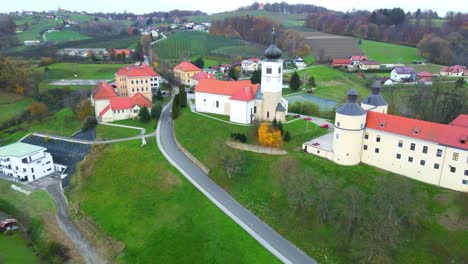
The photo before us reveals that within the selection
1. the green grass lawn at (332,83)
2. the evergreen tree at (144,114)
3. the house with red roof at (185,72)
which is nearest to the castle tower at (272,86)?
the evergreen tree at (144,114)

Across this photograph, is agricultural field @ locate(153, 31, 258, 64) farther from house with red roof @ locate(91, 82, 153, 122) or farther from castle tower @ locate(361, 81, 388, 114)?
castle tower @ locate(361, 81, 388, 114)

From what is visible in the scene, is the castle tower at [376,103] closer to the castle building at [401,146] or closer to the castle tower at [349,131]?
the castle building at [401,146]

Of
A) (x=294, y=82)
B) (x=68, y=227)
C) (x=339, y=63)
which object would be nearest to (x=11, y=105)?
(x=68, y=227)

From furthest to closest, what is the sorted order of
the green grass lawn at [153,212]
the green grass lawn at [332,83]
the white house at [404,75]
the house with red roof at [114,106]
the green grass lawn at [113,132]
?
the white house at [404,75] → the green grass lawn at [332,83] → the house with red roof at [114,106] → the green grass lawn at [113,132] → the green grass lawn at [153,212]

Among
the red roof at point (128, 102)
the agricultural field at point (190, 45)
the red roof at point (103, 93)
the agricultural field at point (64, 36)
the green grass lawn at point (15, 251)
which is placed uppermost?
the agricultural field at point (64, 36)

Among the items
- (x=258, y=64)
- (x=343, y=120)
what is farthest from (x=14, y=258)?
(x=258, y=64)

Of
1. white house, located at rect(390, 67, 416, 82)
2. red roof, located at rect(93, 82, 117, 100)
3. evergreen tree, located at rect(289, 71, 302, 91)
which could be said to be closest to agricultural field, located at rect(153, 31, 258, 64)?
evergreen tree, located at rect(289, 71, 302, 91)

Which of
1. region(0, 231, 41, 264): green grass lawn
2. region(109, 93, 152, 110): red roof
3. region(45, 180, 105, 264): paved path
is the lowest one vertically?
region(0, 231, 41, 264): green grass lawn

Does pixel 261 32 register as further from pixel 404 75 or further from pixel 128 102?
pixel 128 102
